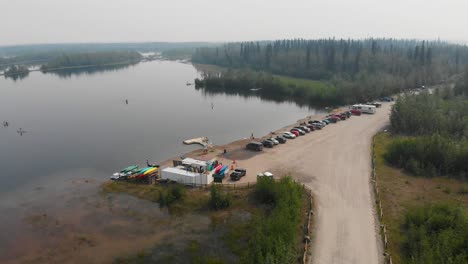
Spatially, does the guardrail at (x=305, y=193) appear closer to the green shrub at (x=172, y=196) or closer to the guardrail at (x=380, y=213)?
the green shrub at (x=172, y=196)

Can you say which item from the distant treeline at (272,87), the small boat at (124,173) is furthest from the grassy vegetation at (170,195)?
the distant treeline at (272,87)

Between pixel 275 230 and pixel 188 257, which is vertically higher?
pixel 275 230

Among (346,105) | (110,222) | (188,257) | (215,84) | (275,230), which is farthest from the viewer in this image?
(215,84)

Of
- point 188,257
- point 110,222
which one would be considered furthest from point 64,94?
point 188,257

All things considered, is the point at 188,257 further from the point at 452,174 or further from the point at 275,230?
the point at 452,174

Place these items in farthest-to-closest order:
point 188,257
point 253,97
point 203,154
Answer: point 253,97, point 203,154, point 188,257

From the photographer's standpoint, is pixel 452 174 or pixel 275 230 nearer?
pixel 275 230

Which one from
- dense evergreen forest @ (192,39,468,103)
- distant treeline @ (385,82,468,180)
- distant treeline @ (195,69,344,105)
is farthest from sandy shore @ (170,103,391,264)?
distant treeline @ (195,69,344,105)

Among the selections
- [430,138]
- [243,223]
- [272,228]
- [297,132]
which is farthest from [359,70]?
[272,228]
